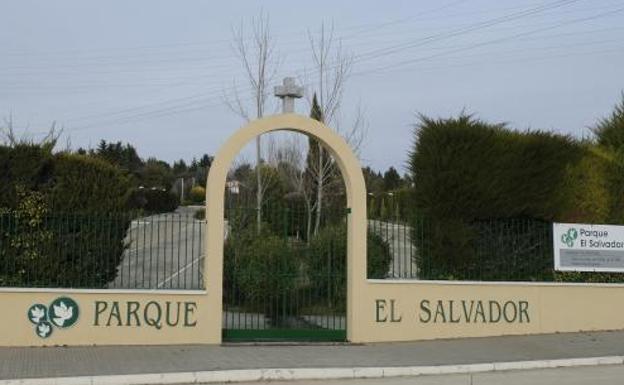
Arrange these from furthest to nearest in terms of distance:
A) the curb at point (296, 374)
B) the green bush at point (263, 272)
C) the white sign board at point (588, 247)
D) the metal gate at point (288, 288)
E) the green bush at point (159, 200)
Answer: the green bush at point (159, 200), the white sign board at point (588, 247), the green bush at point (263, 272), the metal gate at point (288, 288), the curb at point (296, 374)

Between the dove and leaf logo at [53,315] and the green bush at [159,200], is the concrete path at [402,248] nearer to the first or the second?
the dove and leaf logo at [53,315]

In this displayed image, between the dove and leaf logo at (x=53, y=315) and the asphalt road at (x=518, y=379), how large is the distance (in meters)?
3.71

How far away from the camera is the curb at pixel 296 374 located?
31.4 feet

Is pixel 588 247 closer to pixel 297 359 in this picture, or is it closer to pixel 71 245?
pixel 297 359

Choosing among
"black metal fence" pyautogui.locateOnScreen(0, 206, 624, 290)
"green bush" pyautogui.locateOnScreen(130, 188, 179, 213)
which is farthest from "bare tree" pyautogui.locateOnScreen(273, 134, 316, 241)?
"green bush" pyautogui.locateOnScreen(130, 188, 179, 213)

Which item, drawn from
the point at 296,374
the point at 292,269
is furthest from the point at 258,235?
the point at 296,374

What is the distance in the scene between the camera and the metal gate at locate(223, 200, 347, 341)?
13.3m

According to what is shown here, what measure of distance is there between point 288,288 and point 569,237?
5.72 m

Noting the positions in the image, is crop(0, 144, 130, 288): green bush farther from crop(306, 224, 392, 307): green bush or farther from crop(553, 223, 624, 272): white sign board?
crop(553, 223, 624, 272): white sign board

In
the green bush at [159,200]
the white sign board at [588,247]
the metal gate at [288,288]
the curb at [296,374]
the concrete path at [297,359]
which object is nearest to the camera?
the curb at [296,374]

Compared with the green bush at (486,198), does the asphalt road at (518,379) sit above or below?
below

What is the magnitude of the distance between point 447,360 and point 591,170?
6224 millimetres

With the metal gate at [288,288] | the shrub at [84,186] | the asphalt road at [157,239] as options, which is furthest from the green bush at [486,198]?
the shrub at [84,186]

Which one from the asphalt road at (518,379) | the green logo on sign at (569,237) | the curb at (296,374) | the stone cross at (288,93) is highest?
the stone cross at (288,93)
